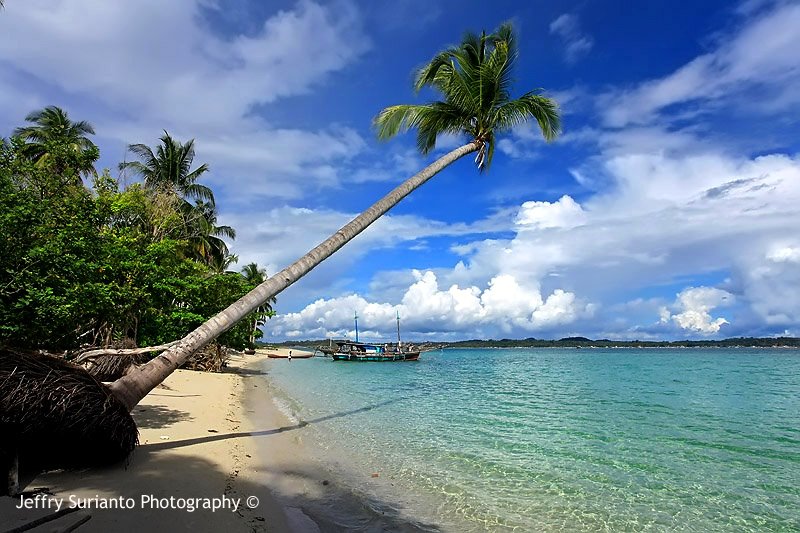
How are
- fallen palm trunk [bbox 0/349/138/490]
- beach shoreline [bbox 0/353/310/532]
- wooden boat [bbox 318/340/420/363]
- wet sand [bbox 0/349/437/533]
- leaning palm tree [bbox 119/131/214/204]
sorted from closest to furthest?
beach shoreline [bbox 0/353/310/532]
wet sand [bbox 0/349/437/533]
fallen palm trunk [bbox 0/349/138/490]
leaning palm tree [bbox 119/131/214/204]
wooden boat [bbox 318/340/420/363]

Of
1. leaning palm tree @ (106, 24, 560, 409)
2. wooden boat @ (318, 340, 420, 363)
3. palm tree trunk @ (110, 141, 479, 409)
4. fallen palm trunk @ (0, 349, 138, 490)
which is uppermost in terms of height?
leaning palm tree @ (106, 24, 560, 409)

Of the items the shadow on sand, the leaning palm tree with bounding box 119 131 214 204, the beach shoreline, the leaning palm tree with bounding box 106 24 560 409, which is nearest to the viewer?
the beach shoreline

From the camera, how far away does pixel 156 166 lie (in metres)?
28.2

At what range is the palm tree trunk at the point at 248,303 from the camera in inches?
252

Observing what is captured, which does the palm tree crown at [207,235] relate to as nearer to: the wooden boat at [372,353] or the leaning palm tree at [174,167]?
the leaning palm tree at [174,167]

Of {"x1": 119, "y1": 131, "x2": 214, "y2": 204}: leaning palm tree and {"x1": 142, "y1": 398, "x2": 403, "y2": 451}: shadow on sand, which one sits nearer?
{"x1": 142, "y1": 398, "x2": 403, "y2": 451}: shadow on sand

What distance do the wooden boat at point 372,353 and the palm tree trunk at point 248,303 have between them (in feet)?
180

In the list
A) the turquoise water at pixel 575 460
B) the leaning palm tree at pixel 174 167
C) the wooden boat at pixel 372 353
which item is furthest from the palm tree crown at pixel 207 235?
the wooden boat at pixel 372 353

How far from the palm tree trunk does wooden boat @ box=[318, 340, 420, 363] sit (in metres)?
54.8

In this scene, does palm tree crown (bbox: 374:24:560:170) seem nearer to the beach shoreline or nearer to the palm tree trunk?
the palm tree trunk

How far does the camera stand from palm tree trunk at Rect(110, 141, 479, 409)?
640 centimetres

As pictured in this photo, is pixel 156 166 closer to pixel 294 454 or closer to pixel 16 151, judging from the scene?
pixel 16 151

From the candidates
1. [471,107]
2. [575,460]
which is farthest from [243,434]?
[471,107]

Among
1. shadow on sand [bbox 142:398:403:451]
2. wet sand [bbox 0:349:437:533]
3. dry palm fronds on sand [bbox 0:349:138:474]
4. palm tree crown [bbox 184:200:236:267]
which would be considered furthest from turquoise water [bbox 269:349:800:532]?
palm tree crown [bbox 184:200:236:267]
